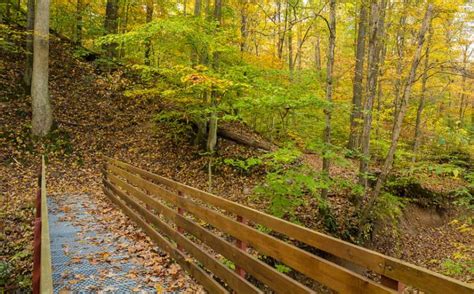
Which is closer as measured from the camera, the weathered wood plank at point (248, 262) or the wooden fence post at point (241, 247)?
the weathered wood plank at point (248, 262)

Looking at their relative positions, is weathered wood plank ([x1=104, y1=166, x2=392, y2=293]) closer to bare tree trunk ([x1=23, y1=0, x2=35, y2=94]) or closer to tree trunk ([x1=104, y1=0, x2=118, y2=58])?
bare tree trunk ([x1=23, y1=0, x2=35, y2=94])

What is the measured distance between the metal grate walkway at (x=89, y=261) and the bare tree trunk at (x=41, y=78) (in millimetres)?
6400

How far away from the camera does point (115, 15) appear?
1814 cm

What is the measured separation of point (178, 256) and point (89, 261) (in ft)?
4.53

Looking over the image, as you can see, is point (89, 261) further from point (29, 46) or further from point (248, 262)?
point (29, 46)

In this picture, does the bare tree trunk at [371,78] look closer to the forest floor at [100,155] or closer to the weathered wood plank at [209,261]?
the forest floor at [100,155]

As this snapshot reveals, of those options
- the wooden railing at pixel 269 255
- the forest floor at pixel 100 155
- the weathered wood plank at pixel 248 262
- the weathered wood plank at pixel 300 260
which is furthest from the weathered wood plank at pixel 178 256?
the forest floor at pixel 100 155

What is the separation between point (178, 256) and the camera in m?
5.17

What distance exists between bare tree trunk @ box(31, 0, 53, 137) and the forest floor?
55 cm

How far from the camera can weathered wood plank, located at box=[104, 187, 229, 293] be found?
4246 mm

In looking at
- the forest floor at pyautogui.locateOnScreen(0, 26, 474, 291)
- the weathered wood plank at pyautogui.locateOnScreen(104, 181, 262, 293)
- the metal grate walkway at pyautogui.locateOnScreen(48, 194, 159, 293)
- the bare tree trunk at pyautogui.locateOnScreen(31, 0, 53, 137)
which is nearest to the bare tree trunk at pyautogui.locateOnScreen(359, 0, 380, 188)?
the forest floor at pyautogui.locateOnScreen(0, 26, 474, 291)

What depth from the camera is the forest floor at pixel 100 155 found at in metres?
10.5

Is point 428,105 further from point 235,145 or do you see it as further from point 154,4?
point 154,4

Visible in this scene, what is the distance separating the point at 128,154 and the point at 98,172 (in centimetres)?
156
